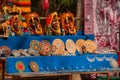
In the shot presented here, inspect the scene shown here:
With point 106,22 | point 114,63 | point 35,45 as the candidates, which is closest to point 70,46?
point 35,45

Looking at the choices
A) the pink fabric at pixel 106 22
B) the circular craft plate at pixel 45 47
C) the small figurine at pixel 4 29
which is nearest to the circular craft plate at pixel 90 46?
the pink fabric at pixel 106 22

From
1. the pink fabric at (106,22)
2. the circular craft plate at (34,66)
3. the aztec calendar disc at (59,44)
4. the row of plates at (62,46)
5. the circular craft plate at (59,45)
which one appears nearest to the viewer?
the circular craft plate at (34,66)

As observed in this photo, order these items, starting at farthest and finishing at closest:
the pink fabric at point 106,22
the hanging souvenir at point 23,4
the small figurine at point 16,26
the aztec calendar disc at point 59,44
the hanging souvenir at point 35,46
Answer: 1. the pink fabric at point 106,22
2. the hanging souvenir at point 23,4
3. the aztec calendar disc at point 59,44
4. the small figurine at point 16,26
5. the hanging souvenir at point 35,46

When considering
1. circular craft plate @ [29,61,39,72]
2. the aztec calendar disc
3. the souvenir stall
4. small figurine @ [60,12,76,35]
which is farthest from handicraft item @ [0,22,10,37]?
small figurine @ [60,12,76,35]

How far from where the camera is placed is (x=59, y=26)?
9047 mm

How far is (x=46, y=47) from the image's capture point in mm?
8469

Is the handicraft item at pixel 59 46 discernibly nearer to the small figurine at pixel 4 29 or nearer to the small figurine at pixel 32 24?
the small figurine at pixel 32 24

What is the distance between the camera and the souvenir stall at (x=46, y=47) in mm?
7898

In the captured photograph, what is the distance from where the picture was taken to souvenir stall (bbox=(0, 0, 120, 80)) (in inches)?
311

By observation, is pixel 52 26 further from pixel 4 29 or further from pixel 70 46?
pixel 4 29

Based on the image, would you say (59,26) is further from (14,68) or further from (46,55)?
(14,68)

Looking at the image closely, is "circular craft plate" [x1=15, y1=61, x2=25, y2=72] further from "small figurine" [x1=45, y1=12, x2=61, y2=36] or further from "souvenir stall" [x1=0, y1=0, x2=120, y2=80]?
"small figurine" [x1=45, y1=12, x2=61, y2=36]

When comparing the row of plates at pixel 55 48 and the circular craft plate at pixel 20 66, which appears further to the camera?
the row of plates at pixel 55 48

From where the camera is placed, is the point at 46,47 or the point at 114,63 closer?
the point at 46,47
